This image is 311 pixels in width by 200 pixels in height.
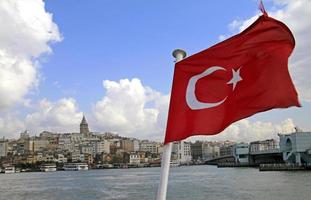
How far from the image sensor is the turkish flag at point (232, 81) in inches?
171

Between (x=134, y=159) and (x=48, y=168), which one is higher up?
(x=134, y=159)

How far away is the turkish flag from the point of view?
4.36 m

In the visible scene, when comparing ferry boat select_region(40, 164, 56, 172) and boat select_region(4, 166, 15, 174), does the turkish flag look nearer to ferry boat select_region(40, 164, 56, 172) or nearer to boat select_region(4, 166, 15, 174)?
ferry boat select_region(40, 164, 56, 172)

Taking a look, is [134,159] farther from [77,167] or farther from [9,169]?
[9,169]

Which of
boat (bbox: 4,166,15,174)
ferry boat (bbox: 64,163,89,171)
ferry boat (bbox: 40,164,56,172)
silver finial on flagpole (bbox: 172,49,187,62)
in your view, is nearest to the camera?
silver finial on flagpole (bbox: 172,49,187,62)

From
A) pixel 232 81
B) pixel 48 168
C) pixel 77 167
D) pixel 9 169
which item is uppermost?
pixel 232 81

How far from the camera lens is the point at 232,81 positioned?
178 inches

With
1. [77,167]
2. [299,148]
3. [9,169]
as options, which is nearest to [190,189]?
[299,148]

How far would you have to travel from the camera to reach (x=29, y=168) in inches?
7323

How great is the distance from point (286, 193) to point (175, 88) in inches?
1389

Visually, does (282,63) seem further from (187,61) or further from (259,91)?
(187,61)

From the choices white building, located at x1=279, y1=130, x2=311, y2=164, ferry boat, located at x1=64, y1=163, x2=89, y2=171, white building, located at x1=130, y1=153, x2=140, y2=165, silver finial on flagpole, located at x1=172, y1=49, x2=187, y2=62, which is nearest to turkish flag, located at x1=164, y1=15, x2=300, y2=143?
silver finial on flagpole, located at x1=172, y1=49, x2=187, y2=62

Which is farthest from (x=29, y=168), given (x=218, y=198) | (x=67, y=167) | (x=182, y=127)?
(x=182, y=127)

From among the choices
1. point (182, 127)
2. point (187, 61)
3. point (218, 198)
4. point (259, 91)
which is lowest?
point (218, 198)
